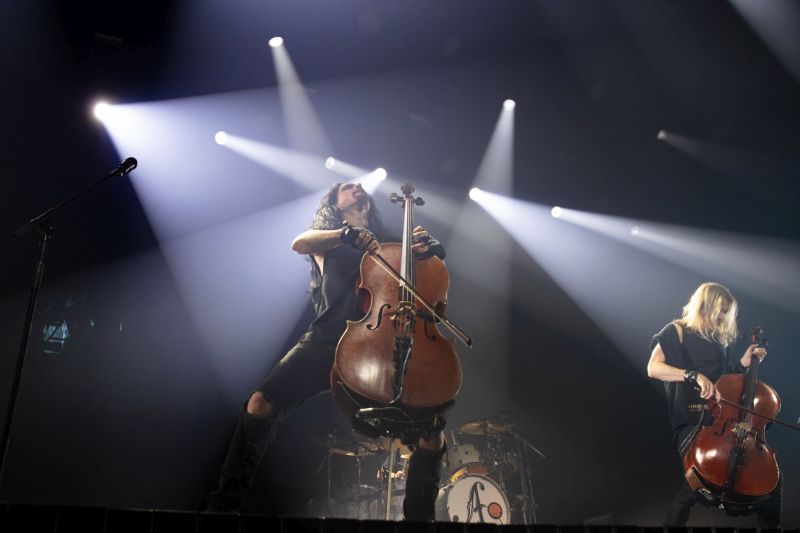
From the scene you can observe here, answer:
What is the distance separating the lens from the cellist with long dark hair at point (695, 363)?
204 inches

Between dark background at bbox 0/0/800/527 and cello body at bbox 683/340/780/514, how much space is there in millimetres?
222

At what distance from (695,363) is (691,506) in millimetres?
1091

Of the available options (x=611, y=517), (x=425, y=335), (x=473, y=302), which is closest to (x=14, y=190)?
(x=425, y=335)

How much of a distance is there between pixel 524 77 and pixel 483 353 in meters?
2.37

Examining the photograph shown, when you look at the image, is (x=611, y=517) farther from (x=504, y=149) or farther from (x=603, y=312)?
(x=504, y=149)

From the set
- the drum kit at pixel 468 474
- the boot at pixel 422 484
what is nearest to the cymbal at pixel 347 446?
the drum kit at pixel 468 474

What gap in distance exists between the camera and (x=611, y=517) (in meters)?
5.35

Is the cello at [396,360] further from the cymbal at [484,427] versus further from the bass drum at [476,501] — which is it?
the bass drum at [476,501]

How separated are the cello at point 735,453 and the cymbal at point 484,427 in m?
1.42

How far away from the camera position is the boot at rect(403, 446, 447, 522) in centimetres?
454

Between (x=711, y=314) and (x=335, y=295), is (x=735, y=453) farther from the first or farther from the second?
(x=335, y=295)

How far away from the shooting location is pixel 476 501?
5.23 m

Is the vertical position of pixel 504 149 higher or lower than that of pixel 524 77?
lower

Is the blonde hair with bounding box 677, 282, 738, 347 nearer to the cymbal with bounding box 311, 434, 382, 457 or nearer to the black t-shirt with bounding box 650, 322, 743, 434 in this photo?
the black t-shirt with bounding box 650, 322, 743, 434
